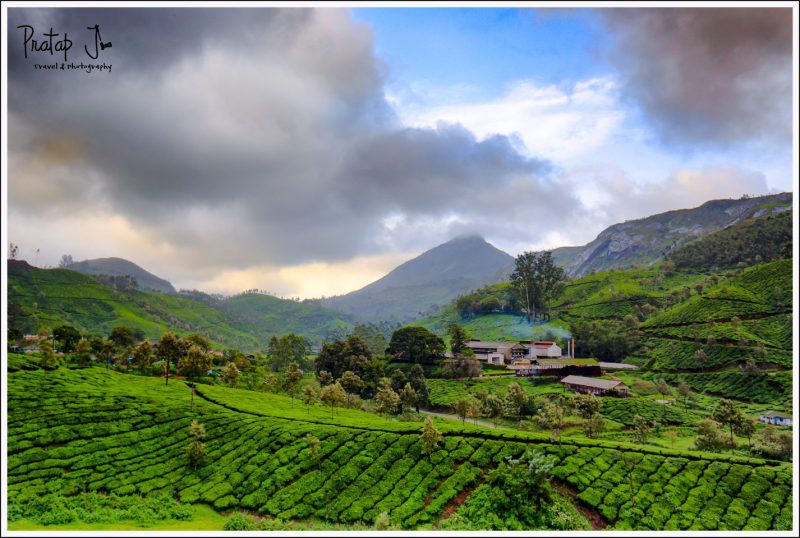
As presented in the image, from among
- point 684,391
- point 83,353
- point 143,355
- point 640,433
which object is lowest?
point 684,391

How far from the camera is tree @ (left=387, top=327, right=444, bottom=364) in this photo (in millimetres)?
83000

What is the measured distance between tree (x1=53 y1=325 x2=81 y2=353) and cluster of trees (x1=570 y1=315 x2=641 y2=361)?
8519 cm

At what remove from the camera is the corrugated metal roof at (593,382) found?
64.5m

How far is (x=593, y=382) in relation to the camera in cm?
6644

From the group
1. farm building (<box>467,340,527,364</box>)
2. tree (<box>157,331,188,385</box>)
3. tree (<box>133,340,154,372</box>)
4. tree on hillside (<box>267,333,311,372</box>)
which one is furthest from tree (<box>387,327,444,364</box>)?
tree (<box>133,340,154,372</box>)

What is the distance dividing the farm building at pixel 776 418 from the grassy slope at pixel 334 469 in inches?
1011

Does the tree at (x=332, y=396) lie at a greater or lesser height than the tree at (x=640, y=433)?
greater

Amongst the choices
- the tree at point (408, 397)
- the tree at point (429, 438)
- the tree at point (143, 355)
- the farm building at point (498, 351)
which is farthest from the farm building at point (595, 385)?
the tree at point (143, 355)

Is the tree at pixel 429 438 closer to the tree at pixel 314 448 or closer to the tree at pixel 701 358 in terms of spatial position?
the tree at pixel 314 448

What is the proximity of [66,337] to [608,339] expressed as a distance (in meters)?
89.7

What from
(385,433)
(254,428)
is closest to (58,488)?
(254,428)

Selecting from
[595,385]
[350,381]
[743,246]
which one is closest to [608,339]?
[595,385]

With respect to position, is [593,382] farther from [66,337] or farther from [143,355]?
[66,337]

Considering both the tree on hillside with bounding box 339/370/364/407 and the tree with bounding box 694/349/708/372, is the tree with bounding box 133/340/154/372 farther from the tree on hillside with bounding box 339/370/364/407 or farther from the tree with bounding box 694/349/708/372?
the tree with bounding box 694/349/708/372
